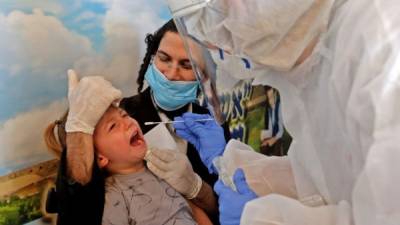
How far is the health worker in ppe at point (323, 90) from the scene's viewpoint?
62cm

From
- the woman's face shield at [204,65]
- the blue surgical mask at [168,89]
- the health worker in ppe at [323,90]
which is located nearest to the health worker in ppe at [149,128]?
the blue surgical mask at [168,89]

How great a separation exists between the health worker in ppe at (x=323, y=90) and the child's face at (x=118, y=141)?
583mm

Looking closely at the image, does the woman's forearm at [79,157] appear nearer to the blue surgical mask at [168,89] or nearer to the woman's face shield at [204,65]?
the blue surgical mask at [168,89]


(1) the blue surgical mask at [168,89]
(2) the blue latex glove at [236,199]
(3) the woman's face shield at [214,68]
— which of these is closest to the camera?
(3) the woman's face shield at [214,68]

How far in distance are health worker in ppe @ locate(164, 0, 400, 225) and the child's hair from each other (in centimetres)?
69

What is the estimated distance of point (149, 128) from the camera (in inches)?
67.5

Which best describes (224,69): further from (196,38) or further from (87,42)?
(87,42)

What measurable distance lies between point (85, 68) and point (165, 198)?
466 mm

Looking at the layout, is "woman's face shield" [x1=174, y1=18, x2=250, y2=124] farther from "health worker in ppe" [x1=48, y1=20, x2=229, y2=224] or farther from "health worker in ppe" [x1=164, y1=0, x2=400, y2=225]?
"health worker in ppe" [x1=48, y1=20, x2=229, y2=224]

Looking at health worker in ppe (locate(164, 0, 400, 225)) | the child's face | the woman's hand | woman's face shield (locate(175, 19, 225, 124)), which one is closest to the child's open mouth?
the child's face

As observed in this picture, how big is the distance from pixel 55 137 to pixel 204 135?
0.45 m

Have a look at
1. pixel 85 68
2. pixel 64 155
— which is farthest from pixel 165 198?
pixel 85 68

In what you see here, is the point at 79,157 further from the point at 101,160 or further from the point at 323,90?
the point at 323,90

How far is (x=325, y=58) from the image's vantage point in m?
0.77
